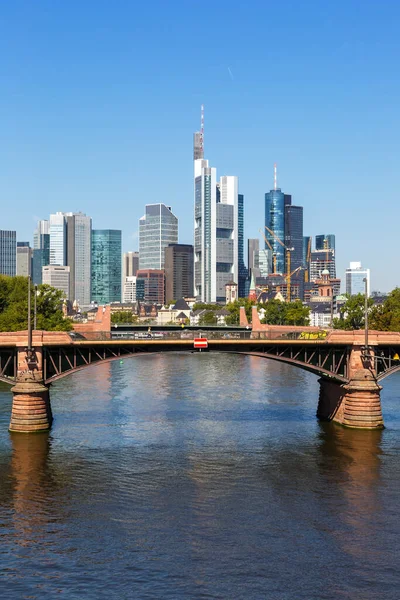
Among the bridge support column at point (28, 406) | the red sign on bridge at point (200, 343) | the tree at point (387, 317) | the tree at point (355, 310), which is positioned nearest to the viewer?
the bridge support column at point (28, 406)

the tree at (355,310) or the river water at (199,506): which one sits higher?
the tree at (355,310)

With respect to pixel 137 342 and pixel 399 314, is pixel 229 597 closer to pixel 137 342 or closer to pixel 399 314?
pixel 137 342

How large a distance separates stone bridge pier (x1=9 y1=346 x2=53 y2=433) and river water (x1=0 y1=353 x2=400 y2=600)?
226cm

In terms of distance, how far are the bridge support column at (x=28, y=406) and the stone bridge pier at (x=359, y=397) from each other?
101 feet

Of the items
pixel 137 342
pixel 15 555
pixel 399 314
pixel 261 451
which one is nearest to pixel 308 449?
pixel 261 451

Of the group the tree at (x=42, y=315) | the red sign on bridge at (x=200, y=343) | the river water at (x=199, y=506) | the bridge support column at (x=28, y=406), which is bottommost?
the river water at (x=199, y=506)

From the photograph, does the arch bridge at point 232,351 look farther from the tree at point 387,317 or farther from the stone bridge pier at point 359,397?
the tree at point 387,317

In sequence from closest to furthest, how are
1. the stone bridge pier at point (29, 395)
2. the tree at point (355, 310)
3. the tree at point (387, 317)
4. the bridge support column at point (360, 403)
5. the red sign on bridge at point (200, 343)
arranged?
the stone bridge pier at point (29, 395) < the bridge support column at point (360, 403) < the red sign on bridge at point (200, 343) < the tree at point (387, 317) < the tree at point (355, 310)

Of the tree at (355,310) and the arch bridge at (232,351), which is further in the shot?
the tree at (355,310)

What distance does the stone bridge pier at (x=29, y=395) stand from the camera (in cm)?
8244

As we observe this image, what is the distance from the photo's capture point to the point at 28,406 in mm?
83250

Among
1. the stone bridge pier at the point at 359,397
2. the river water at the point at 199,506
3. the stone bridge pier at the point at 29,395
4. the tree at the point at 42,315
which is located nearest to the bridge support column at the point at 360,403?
the stone bridge pier at the point at 359,397

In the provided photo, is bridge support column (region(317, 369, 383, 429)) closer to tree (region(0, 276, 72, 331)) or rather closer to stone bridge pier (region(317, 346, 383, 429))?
stone bridge pier (region(317, 346, 383, 429))

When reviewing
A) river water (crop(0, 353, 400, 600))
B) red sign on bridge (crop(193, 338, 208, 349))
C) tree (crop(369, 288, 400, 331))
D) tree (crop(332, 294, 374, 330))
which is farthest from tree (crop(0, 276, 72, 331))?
tree (crop(369, 288, 400, 331))
